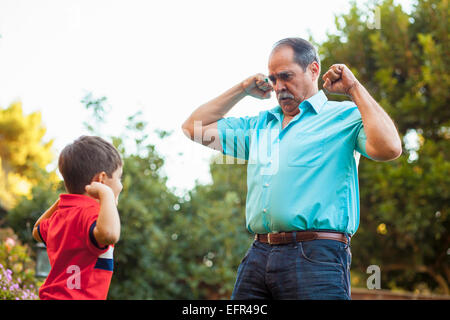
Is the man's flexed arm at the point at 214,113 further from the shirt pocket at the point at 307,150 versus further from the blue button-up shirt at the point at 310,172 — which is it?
the shirt pocket at the point at 307,150

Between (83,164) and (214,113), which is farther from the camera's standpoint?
(214,113)

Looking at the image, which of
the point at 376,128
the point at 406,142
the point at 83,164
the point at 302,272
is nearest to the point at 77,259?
the point at 83,164

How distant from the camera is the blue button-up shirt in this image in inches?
76.4

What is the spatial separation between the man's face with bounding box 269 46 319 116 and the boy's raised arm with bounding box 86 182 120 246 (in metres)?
0.91

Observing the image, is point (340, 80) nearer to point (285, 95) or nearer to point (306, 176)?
point (285, 95)

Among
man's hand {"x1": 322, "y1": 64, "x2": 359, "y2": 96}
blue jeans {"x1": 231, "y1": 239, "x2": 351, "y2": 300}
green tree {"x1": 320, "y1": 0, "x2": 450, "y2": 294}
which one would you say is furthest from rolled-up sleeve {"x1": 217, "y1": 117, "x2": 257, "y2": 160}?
green tree {"x1": 320, "y1": 0, "x2": 450, "y2": 294}

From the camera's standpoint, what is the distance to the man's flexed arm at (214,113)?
2490mm

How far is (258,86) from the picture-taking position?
2.46 metres

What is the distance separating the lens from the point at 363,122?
1908 millimetres

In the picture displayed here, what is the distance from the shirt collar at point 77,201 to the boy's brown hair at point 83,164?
0.04 meters

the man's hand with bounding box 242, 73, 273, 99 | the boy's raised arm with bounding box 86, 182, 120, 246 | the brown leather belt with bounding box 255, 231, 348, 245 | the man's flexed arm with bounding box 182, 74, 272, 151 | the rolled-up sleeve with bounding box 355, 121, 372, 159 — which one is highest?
the man's hand with bounding box 242, 73, 273, 99

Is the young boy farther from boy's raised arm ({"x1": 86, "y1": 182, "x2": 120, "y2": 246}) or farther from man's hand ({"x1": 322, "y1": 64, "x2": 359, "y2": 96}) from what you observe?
man's hand ({"x1": 322, "y1": 64, "x2": 359, "y2": 96})

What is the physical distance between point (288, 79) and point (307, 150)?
0.38 m

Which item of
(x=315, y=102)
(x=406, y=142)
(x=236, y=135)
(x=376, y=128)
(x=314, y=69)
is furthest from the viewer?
(x=406, y=142)
